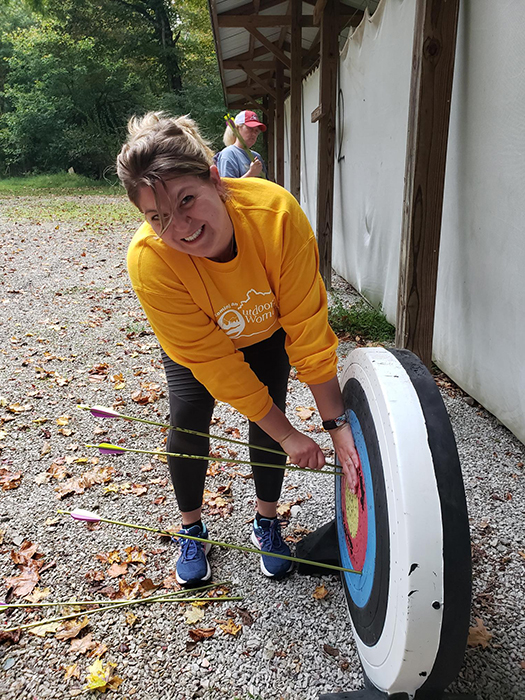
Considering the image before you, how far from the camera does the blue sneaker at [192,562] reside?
2047 millimetres

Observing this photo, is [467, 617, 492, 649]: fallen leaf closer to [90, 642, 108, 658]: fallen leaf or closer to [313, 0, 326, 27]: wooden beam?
[90, 642, 108, 658]: fallen leaf

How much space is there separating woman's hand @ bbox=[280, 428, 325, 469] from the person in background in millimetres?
3334

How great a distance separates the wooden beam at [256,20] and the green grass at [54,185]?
50.2ft

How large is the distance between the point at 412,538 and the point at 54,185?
84.3ft

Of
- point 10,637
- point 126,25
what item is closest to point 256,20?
point 10,637

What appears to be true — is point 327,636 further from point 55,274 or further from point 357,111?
point 55,274

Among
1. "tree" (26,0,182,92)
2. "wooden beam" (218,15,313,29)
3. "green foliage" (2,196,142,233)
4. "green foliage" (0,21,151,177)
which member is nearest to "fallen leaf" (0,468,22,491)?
"wooden beam" (218,15,313,29)

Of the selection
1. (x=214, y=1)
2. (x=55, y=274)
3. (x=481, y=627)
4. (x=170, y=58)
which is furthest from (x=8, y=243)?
(x=170, y=58)

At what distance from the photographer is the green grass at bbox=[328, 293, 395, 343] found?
4.30m

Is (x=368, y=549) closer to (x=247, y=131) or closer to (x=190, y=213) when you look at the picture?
(x=190, y=213)

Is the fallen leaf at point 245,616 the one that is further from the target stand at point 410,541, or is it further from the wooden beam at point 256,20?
the wooden beam at point 256,20

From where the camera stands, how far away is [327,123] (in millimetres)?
5559

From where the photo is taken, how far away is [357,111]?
5266mm

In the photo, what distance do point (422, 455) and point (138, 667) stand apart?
51.2 inches
